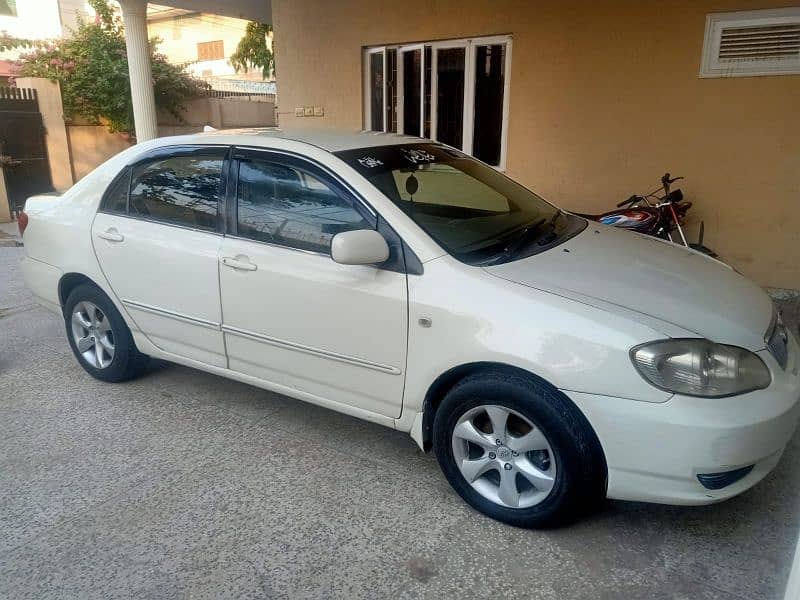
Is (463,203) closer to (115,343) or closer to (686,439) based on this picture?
(686,439)

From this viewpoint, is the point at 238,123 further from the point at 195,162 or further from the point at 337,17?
the point at 195,162

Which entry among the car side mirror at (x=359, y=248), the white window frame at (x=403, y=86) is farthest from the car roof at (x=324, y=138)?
the white window frame at (x=403, y=86)

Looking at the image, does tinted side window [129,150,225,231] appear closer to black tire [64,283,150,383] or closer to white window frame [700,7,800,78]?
black tire [64,283,150,383]

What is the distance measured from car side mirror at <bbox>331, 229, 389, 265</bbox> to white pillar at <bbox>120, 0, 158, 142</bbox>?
7388 mm

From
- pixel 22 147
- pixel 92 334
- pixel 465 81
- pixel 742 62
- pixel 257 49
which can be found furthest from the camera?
pixel 257 49

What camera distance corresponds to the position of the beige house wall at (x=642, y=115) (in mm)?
5602

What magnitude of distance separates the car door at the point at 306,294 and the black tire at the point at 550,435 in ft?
1.17

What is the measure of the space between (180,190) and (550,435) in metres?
2.52

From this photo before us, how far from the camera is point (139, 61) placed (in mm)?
8734

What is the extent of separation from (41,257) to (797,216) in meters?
6.15

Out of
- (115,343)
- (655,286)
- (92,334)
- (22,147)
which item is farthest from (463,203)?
(22,147)

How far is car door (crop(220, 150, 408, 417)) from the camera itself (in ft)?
9.54

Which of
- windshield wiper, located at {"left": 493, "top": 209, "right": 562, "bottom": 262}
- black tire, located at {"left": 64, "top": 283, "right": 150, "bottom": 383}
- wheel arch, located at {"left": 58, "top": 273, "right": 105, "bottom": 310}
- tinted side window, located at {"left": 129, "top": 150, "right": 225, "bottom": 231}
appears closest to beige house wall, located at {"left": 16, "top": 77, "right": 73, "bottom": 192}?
wheel arch, located at {"left": 58, "top": 273, "right": 105, "bottom": 310}

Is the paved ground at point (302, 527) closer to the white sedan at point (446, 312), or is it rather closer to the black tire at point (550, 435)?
the black tire at point (550, 435)
